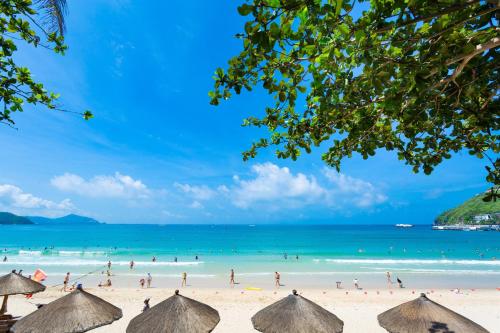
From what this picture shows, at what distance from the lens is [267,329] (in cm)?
701

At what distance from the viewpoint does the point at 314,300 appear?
18.1 meters

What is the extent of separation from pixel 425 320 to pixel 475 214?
7531 inches

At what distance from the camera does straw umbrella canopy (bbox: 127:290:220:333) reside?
6348 mm

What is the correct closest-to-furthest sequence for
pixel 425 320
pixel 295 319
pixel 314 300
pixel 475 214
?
pixel 425 320 → pixel 295 319 → pixel 314 300 → pixel 475 214

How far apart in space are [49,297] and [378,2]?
23.5 m

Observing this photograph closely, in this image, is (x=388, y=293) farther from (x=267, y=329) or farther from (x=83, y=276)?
(x=83, y=276)

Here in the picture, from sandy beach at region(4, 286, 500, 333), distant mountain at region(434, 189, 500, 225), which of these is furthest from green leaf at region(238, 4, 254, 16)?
distant mountain at region(434, 189, 500, 225)

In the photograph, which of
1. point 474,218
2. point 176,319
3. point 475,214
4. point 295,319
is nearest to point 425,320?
point 295,319

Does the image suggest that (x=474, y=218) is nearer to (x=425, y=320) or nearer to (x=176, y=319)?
(x=425, y=320)

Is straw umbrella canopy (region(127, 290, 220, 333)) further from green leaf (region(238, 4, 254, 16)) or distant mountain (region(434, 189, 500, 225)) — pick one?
distant mountain (region(434, 189, 500, 225))

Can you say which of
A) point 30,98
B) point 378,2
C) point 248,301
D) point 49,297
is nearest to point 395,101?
point 378,2

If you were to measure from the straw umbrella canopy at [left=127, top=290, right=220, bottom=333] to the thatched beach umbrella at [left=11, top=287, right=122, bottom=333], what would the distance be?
1.13 metres

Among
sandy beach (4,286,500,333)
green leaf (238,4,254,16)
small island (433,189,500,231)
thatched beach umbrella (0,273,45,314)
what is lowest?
sandy beach (4,286,500,333)

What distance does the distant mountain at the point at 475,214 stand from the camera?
476 feet
